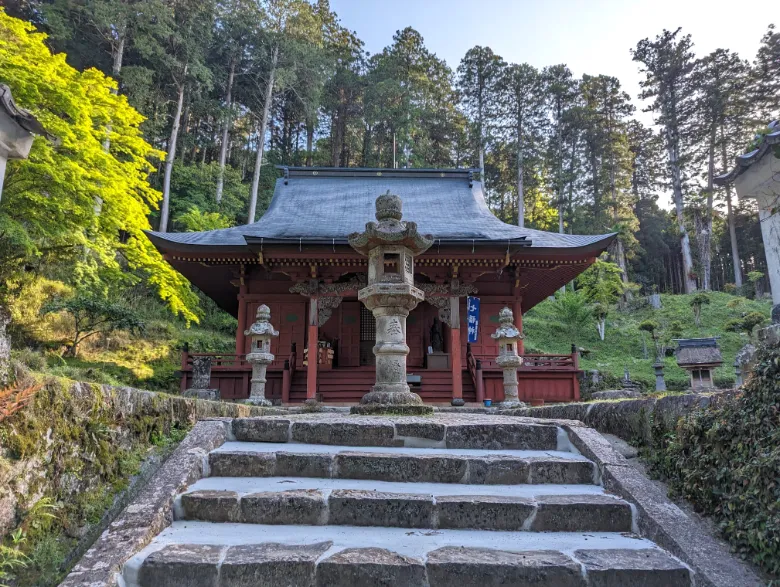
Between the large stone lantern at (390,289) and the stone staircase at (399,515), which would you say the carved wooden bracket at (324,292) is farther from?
the stone staircase at (399,515)

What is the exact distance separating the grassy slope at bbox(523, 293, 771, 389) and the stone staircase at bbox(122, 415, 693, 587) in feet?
52.3

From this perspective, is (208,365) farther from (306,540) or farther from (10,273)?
(306,540)

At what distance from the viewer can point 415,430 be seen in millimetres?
3773

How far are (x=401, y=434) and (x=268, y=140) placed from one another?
1306 inches

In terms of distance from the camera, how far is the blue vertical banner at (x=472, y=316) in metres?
12.0

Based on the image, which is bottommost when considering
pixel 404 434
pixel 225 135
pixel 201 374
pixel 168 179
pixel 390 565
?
pixel 390 565

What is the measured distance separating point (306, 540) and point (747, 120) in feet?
115

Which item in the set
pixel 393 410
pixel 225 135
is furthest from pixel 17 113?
pixel 225 135

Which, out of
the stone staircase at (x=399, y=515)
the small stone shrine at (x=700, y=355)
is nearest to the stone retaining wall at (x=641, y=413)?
the stone staircase at (x=399, y=515)

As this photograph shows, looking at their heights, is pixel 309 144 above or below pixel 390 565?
above

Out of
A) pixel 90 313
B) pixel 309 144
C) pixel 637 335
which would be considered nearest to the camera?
pixel 90 313

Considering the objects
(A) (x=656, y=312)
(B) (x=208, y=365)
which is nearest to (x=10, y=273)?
(B) (x=208, y=365)

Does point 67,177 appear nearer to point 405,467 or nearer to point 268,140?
point 405,467

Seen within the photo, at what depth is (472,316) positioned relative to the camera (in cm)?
1209
